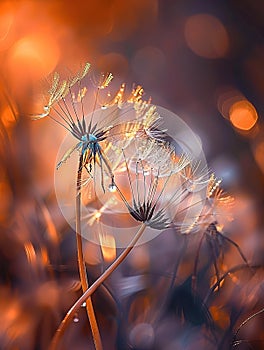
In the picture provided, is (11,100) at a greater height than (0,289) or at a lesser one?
greater

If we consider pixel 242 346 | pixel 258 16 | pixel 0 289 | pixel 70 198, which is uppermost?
pixel 258 16

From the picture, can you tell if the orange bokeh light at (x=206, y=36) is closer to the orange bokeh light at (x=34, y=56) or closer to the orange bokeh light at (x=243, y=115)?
the orange bokeh light at (x=243, y=115)

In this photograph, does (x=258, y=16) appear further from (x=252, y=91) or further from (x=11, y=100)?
(x=11, y=100)

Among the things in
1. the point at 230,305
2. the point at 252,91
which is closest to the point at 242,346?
the point at 230,305

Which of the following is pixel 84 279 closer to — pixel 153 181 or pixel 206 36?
pixel 153 181

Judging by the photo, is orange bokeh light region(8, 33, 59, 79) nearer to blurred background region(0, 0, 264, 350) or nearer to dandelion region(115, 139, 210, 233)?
blurred background region(0, 0, 264, 350)

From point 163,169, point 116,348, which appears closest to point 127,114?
point 163,169

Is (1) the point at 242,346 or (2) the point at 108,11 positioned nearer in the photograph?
(1) the point at 242,346

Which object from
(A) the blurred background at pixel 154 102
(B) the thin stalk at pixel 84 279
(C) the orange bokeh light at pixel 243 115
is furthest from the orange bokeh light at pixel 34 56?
(C) the orange bokeh light at pixel 243 115
